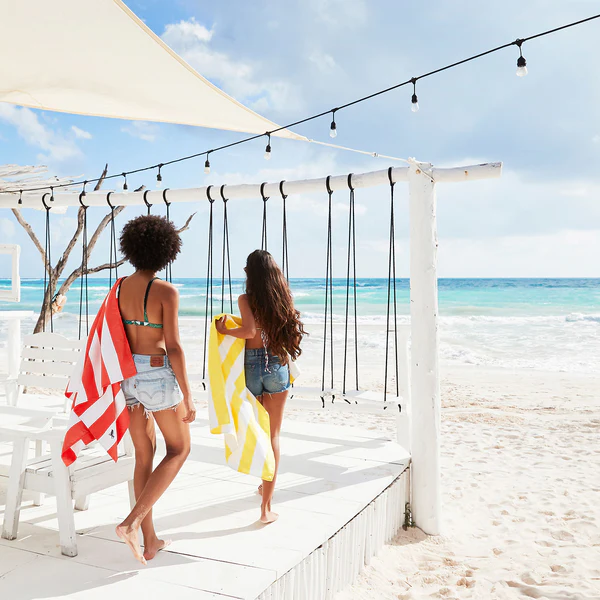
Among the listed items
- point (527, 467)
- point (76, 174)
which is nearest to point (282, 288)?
point (76, 174)

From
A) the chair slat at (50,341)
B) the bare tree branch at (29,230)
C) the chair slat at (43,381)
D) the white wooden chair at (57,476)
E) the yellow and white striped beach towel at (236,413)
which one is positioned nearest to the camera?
the white wooden chair at (57,476)

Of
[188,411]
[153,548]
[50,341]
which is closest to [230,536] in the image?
[153,548]

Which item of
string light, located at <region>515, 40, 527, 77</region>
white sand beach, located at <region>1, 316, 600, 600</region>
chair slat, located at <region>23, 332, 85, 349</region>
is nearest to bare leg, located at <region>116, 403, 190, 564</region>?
white sand beach, located at <region>1, 316, 600, 600</region>

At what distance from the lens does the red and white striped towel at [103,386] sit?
1.82 meters

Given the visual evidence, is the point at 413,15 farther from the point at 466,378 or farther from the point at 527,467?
the point at 527,467

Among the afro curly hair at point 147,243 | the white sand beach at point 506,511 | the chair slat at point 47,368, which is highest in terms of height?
the afro curly hair at point 147,243

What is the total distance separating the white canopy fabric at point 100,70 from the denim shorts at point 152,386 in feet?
4.94

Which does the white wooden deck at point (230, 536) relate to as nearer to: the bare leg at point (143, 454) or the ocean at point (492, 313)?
the bare leg at point (143, 454)

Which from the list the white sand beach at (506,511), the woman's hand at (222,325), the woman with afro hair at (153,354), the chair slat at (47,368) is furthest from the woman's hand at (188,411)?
the chair slat at (47,368)

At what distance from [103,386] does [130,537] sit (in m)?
0.51

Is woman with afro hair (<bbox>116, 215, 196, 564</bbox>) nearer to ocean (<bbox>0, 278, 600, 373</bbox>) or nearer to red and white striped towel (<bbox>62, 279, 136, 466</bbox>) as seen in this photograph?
red and white striped towel (<bbox>62, 279, 136, 466</bbox>)

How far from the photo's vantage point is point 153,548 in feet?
6.45

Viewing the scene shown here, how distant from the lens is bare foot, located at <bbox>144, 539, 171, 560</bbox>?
1.94 meters

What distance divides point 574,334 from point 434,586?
1720 cm
